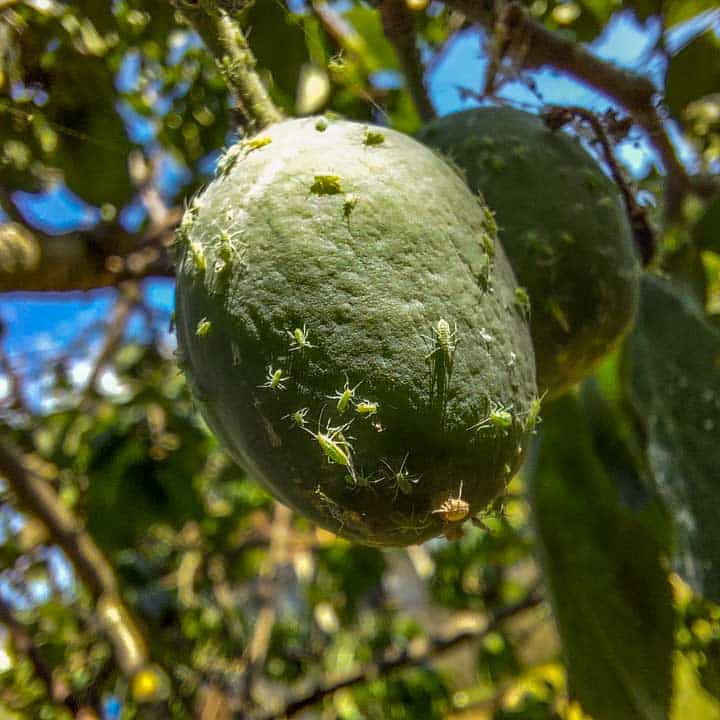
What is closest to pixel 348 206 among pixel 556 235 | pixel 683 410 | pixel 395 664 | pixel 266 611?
pixel 556 235

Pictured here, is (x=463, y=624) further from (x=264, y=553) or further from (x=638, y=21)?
(x=638, y=21)

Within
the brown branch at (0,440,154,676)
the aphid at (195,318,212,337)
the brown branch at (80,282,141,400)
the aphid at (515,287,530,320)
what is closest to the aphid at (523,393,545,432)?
the aphid at (515,287,530,320)

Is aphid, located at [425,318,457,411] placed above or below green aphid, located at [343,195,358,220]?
below

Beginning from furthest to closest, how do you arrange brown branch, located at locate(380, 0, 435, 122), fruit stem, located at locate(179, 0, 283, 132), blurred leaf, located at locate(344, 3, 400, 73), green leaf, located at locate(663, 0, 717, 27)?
blurred leaf, located at locate(344, 3, 400, 73)
green leaf, located at locate(663, 0, 717, 27)
brown branch, located at locate(380, 0, 435, 122)
fruit stem, located at locate(179, 0, 283, 132)

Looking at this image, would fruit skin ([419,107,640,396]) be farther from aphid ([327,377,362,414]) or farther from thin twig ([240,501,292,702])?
thin twig ([240,501,292,702])

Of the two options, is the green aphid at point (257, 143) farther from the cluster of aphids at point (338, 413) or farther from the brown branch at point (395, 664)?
the brown branch at point (395, 664)

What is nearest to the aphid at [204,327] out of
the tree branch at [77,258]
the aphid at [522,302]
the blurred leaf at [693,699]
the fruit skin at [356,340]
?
the fruit skin at [356,340]

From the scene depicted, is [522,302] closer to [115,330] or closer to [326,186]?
[326,186]
